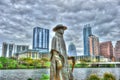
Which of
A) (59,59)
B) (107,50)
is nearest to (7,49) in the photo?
(107,50)

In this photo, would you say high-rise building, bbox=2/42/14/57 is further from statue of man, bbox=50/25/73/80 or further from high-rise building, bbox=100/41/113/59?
statue of man, bbox=50/25/73/80

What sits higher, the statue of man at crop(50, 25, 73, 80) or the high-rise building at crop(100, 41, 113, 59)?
the high-rise building at crop(100, 41, 113, 59)

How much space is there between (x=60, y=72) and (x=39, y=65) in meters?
87.8

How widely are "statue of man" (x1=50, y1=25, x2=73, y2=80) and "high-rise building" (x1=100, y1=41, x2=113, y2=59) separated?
17885 centimetres

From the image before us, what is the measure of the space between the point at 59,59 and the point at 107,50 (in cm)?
18844

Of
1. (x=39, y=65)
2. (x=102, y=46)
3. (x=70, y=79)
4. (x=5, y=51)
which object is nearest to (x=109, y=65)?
(x=39, y=65)

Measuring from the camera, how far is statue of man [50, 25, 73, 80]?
6.39 m

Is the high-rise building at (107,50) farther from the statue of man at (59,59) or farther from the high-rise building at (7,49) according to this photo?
the statue of man at (59,59)

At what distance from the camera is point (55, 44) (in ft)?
21.5

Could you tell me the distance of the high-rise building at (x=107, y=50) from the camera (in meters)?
182

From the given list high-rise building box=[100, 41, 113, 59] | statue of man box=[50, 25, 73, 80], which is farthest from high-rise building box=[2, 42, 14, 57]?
statue of man box=[50, 25, 73, 80]

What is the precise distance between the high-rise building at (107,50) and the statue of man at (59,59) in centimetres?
17885

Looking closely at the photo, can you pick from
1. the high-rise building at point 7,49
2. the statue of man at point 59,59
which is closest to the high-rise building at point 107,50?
the high-rise building at point 7,49

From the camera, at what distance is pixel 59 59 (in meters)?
6.45
